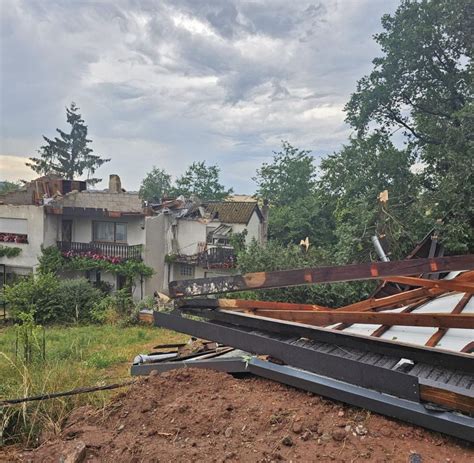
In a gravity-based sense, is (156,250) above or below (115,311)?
above

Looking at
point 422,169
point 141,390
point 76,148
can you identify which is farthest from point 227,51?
point 76,148

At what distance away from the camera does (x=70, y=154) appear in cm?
3966

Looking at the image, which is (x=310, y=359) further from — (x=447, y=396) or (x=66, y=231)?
(x=66, y=231)

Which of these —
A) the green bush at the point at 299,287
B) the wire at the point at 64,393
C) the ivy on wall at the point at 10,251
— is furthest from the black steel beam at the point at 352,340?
the ivy on wall at the point at 10,251

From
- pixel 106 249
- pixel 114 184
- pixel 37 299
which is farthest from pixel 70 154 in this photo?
pixel 37 299

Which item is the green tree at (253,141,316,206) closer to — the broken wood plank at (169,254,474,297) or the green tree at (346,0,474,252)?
the green tree at (346,0,474,252)

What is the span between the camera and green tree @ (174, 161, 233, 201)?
3838 cm

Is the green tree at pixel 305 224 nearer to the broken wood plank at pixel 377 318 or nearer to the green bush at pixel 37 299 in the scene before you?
the green bush at pixel 37 299

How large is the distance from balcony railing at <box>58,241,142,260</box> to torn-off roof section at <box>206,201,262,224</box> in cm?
582

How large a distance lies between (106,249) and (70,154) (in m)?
25.3

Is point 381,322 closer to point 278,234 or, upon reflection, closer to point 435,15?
point 435,15

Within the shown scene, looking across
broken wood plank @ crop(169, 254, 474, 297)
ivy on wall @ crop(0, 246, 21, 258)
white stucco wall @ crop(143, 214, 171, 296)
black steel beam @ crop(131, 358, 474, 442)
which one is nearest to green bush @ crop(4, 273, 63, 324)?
ivy on wall @ crop(0, 246, 21, 258)

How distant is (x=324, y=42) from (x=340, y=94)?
527 centimetres

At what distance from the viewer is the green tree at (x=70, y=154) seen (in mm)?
38688
